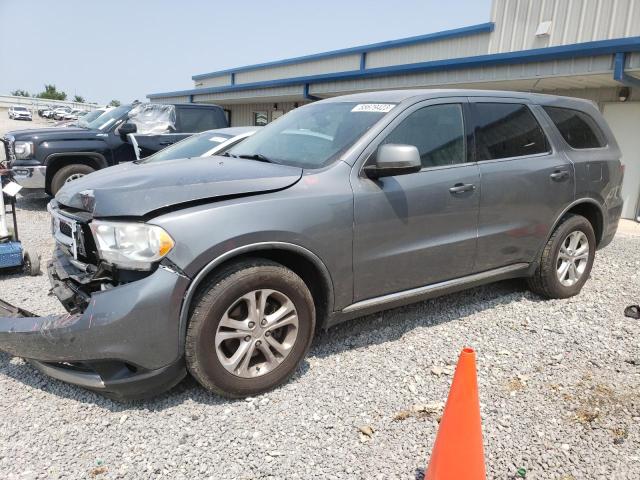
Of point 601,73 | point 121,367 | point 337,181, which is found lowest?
point 121,367

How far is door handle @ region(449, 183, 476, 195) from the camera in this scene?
3.65m

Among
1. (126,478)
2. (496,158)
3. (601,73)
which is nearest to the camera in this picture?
(126,478)

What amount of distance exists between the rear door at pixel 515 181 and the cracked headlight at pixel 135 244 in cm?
238

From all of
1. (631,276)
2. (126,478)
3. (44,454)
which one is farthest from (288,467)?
(631,276)

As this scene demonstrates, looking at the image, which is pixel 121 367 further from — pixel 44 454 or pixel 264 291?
pixel 264 291

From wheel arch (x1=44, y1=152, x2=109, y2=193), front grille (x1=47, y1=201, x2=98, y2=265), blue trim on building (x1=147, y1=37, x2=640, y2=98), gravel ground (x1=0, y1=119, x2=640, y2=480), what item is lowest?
gravel ground (x1=0, y1=119, x2=640, y2=480)

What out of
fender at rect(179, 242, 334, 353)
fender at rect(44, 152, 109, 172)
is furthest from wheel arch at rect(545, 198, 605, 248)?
fender at rect(44, 152, 109, 172)

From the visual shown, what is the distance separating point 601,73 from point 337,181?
305 inches

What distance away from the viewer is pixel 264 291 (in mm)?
2898

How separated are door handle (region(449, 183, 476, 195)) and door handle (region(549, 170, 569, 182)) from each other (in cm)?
98

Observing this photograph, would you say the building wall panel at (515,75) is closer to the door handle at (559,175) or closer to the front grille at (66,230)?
the door handle at (559,175)

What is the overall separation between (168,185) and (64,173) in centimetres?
645

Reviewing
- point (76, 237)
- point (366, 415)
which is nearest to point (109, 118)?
point (76, 237)

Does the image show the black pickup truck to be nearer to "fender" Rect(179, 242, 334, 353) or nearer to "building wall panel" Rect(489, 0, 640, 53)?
"fender" Rect(179, 242, 334, 353)
